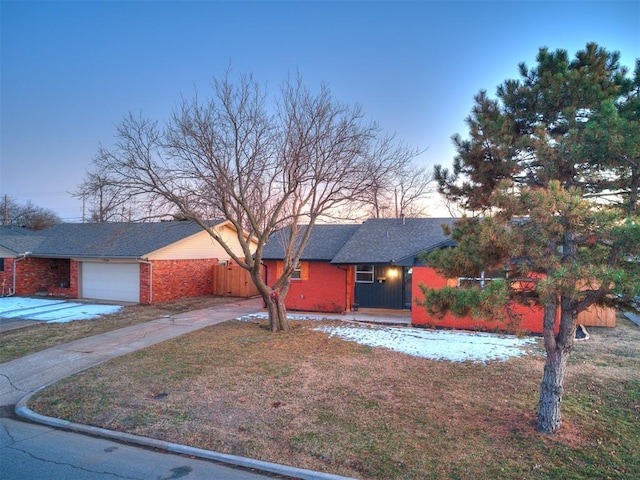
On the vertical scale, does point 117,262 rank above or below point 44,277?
above

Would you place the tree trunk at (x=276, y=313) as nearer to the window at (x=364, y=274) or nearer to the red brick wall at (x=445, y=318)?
the red brick wall at (x=445, y=318)

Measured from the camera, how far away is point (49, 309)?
16688mm

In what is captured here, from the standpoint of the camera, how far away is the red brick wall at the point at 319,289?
15.9m

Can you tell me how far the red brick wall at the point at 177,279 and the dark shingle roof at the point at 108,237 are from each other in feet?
3.83

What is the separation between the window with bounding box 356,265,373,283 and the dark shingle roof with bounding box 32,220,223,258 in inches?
357

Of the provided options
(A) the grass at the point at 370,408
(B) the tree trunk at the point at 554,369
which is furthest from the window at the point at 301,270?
(B) the tree trunk at the point at 554,369

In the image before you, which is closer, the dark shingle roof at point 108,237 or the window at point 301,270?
the window at point 301,270

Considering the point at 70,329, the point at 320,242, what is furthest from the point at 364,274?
the point at 70,329

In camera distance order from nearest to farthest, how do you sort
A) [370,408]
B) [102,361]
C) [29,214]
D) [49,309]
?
1. [370,408]
2. [102,361]
3. [49,309]
4. [29,214]

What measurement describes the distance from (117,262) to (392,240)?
1384cm

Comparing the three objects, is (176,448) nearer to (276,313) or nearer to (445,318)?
(276,313)

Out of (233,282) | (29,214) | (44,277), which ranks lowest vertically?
(233,282)

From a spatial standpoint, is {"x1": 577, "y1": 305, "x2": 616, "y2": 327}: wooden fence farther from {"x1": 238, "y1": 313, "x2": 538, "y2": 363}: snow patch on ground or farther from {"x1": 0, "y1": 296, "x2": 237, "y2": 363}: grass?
{"x1": 0, "y1": 296, "x2": 237, "y2": 363}: grass

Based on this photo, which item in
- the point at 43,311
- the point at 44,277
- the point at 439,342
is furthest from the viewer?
the point at 44,277
